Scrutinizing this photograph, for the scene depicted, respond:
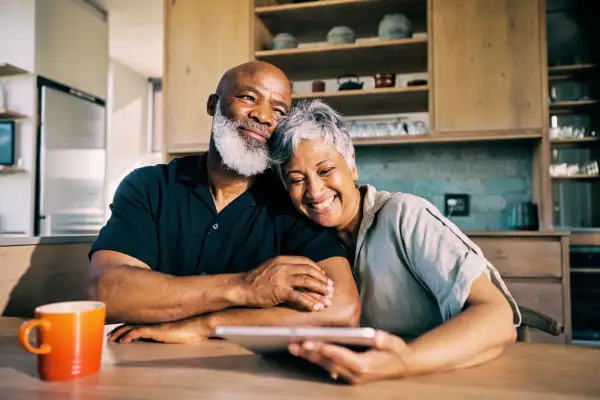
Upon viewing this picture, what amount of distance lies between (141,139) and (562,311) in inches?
226

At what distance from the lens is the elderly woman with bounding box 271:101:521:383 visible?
782 millimetres

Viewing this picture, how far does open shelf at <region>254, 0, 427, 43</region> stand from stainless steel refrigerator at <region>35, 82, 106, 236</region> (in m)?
2.08

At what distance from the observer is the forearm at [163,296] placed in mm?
966

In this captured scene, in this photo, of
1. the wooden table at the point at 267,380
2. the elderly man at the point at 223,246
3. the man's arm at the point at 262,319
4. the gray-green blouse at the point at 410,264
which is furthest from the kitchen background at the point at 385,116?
the wooden table at the point at 267,380

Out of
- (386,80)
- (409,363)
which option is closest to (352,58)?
(386,80)

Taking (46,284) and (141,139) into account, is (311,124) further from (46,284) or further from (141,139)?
(141,139)

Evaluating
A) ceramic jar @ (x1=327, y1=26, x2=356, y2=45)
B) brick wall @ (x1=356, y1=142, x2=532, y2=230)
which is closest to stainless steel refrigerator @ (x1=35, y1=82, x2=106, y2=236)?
ceramic jar @ (x1=327, y1=26, x2=356, y2=45)

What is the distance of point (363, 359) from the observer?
623mm

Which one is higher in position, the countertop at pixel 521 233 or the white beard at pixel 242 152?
the white beard at pixel 242 152

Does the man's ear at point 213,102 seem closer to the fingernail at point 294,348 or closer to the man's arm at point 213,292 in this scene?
the man's arm at point 213,292

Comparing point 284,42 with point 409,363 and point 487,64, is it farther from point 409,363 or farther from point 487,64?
point 409,363

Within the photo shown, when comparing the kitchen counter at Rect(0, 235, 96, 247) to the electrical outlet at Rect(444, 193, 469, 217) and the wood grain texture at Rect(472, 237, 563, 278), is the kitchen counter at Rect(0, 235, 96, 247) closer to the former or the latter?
the wood grain texture at Rect(472, 237, 563, 278)

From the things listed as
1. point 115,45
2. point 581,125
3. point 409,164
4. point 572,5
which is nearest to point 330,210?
point 409,164

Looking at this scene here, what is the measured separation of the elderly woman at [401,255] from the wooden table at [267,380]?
0.05 meters
